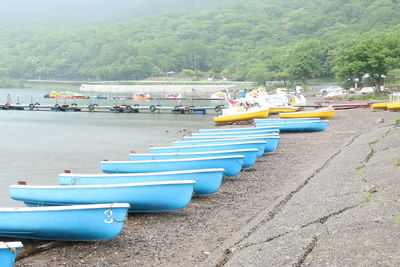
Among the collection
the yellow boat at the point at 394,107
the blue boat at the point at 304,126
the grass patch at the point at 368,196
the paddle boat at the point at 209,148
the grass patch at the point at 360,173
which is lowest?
the grass patch at the point at 368,196

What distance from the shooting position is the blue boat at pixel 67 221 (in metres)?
12.0

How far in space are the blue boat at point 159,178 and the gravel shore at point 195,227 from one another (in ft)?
1.68

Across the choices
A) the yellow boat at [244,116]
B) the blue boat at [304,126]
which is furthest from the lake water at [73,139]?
the blue boat at [304,126]

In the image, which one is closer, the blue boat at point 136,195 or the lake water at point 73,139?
the blue boat at point 136,195

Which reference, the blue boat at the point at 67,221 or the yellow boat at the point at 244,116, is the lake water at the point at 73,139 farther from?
the blue boat at the point at 67,221

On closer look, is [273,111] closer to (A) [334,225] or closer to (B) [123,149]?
(B) [123,149]

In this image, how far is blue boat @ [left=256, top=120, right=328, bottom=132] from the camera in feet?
111

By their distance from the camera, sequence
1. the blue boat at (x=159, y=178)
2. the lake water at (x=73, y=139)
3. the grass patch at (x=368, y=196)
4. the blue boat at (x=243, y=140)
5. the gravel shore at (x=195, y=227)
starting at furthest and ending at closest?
the lake water at (x=73, y=139) → the blue boat at (x=243, y=140) → the blue boat at (x=159, y=178) → the grass patch at (x=368, y=196) → the gravel shore at (x=195, y=227)

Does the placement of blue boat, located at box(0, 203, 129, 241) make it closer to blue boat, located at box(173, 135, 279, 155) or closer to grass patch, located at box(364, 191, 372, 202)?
grass patch, located at box(364, 191, 372, 202)

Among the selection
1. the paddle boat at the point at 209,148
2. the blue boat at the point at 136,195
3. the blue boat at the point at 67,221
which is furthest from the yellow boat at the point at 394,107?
the blue boat at the point at 67,221

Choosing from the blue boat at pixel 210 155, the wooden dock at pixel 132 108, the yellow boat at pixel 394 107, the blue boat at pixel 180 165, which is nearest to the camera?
the blue boat at pixel 180 165

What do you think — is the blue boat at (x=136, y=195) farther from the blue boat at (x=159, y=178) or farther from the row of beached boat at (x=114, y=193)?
the blue boat at (x=159, y=178)

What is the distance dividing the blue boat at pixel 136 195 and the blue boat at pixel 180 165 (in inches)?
161

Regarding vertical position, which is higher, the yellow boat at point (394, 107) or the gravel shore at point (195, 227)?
the yellow boat at point (394, 107)
